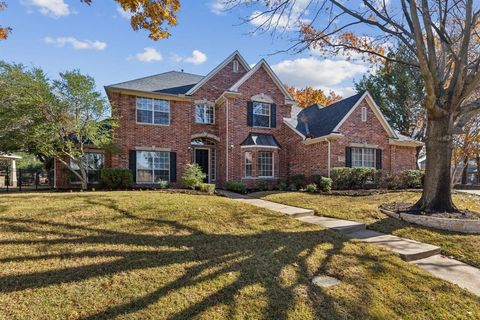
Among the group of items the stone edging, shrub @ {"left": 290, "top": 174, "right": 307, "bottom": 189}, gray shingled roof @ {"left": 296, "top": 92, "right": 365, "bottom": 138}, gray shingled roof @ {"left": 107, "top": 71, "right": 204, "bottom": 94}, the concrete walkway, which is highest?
gray shingled roof @ {"left": 107, "top": 71, "right": 204, "bottom": 94}

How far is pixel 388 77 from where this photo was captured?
Answer: 2936 centimetres

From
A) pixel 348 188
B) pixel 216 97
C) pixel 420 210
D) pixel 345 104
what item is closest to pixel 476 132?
pixel 345 104

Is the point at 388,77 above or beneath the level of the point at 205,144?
above

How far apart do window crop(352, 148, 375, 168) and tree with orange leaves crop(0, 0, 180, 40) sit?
12.6 meters

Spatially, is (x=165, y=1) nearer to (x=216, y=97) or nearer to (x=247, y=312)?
(x=247, y=312)

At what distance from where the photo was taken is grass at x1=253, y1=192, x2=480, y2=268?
636cm

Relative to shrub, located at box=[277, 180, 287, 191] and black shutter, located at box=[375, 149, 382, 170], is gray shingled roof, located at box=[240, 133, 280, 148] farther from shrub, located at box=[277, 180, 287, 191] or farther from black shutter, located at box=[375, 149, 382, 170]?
black shutter, located at box=[375, 149, 382, 170]

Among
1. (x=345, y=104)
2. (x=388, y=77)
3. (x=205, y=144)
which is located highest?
(x=388, y=77)

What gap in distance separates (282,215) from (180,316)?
5266 millimetres

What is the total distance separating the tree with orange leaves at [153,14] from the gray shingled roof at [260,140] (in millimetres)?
8888

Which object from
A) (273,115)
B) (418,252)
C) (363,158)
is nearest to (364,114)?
(363,158)

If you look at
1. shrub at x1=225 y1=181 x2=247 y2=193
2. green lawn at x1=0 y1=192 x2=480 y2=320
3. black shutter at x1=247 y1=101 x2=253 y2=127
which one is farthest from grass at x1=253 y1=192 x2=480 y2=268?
black shutter at x1=247 y1=101 x2=253 y2=127

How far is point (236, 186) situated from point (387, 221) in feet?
25.6

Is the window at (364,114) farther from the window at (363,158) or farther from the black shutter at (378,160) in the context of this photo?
the black shutter at (378,160)
